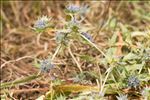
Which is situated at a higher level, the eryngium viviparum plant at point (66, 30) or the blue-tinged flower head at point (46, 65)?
the eryngium viviparum plant at point (66, 30)

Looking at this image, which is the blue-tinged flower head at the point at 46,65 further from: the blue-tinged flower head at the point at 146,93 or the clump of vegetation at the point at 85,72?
the blue-tinged flower head at the point at 146,93

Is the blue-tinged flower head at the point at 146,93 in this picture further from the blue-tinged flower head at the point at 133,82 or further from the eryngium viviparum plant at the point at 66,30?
the eryngium viviparum plant at the point at 66,30

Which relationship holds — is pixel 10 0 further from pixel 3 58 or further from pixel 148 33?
pixel 148 33

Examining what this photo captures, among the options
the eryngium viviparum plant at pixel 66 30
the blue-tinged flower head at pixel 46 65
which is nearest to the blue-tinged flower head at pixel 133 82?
the eryngium viviparum plant at pixel 66 30

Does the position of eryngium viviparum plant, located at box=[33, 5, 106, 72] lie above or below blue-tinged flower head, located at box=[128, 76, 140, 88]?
above

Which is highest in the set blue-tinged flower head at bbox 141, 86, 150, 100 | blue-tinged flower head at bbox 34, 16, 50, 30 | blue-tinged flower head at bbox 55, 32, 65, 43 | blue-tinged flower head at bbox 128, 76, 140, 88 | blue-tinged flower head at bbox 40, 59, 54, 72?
blue-tinged flower head at bbox 34, 16, 50, 30

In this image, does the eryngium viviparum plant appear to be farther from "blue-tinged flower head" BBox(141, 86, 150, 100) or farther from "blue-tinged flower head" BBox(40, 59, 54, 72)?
"blue-tinged flower head" BBox(141, 86, 150, 100)

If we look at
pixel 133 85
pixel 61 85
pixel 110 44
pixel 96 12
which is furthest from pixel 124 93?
pixel 96 12

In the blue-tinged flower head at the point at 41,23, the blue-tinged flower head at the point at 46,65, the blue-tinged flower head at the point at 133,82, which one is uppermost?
the blue-tinged flower head at the point at 41,23

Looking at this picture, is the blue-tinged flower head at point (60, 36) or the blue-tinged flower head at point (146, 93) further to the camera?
the blue-tinged flower head at point (60, 36)

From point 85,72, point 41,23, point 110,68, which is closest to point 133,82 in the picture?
point 110,68

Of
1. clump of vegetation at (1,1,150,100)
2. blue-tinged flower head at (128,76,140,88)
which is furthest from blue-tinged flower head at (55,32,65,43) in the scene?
blue-tinged flower head at (128,76,140,88)
